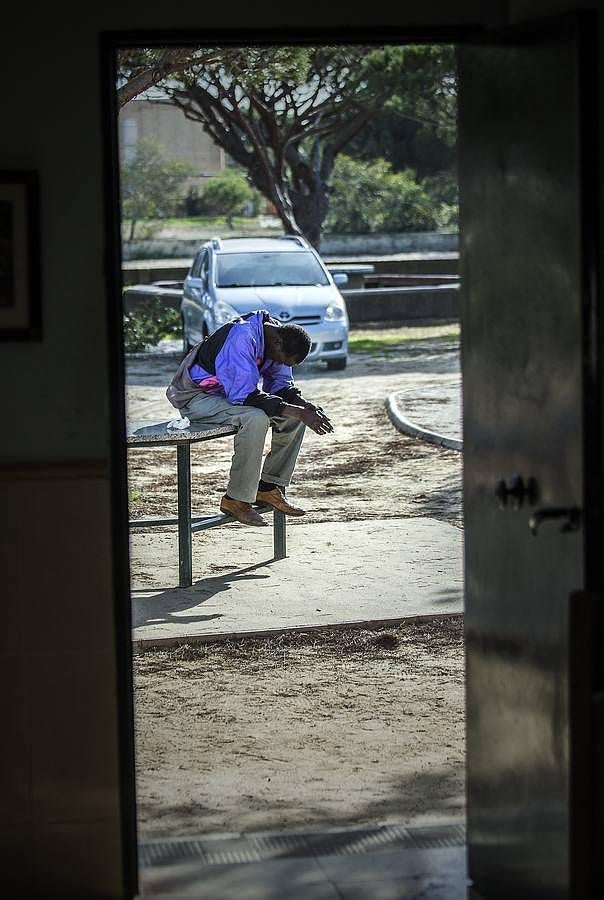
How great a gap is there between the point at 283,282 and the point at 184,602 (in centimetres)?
788

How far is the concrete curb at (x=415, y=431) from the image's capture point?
10711 mm

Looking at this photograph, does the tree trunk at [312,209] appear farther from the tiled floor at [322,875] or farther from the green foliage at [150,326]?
the tiled floor at [322,875]

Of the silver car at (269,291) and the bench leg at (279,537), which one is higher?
the silver car at (269,291)

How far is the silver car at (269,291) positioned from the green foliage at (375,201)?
39.6 feet

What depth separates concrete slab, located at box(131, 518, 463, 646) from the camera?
6410 mm

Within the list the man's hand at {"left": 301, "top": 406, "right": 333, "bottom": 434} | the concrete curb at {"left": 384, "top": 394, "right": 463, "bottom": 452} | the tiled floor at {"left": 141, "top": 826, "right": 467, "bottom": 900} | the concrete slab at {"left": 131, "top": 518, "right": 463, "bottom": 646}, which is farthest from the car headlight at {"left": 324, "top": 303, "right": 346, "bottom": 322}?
the tiled floor at {"left": 141, "top": 826, "right": 467, "bottom": 900}

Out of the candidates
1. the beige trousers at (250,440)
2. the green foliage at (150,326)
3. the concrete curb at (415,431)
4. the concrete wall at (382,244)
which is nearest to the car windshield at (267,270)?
the green foliage at (150,326)
